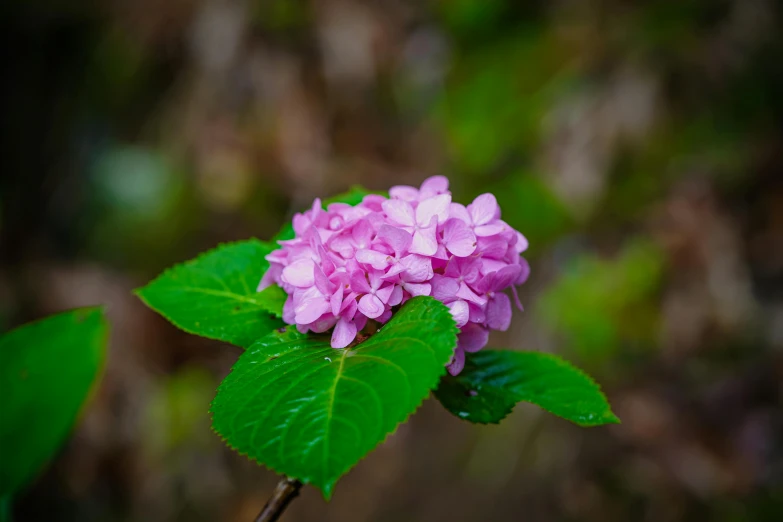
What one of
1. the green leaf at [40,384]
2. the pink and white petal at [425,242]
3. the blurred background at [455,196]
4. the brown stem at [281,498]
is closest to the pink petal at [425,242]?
the pink and white petal at [425,242]

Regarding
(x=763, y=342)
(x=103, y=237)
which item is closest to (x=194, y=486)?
(x=103, y=237)

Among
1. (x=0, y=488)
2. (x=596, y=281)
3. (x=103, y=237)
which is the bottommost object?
(x=0, y=488)

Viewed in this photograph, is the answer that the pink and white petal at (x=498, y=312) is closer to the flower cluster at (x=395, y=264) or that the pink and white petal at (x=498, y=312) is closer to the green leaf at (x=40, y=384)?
the flower cluster at (x=395, y=264)

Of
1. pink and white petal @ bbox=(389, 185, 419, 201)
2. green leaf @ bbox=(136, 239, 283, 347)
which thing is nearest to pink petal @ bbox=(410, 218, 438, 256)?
pink and white petal @ bbox=(389, 185, 419, 201)

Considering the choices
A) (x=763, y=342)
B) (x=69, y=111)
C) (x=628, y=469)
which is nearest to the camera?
(x=628, y=469)

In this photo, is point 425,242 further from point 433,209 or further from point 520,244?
point 520,244

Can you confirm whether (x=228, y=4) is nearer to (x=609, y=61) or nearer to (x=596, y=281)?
(x=609, y=61)

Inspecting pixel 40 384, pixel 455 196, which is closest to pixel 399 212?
pixel 40 384
